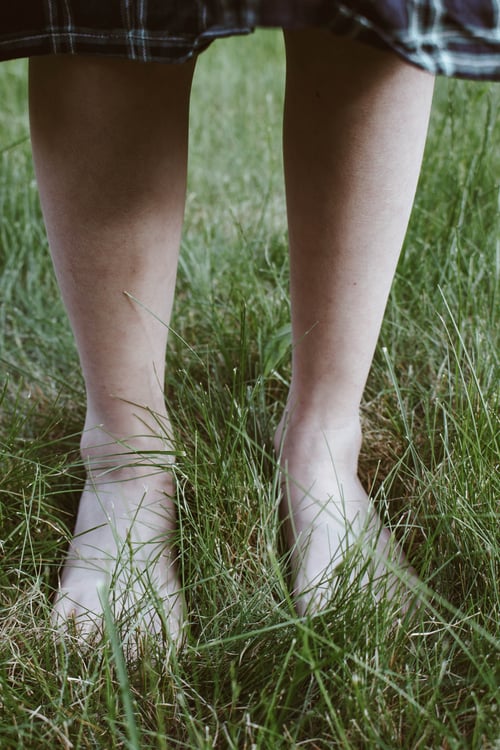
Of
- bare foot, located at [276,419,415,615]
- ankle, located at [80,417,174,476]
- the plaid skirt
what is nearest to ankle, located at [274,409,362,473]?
bare foot, located at [276,419,415,615]

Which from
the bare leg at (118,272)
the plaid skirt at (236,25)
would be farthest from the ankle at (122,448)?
the plaid skirt at (236,25)

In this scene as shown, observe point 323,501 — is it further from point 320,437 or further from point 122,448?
point 122,448

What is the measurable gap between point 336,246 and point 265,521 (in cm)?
32

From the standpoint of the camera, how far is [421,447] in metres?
0.97

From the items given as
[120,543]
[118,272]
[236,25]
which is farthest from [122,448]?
[236,25]

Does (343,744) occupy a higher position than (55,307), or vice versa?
(55,307)

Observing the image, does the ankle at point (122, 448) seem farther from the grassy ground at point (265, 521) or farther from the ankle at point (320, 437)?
the ankle at point (320, 437)

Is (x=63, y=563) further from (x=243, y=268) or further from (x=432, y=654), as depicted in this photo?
(x=243, y=268)

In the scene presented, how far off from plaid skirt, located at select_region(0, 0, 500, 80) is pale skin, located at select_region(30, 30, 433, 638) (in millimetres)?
42

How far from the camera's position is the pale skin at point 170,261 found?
71 centimetres

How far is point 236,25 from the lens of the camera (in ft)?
1.91

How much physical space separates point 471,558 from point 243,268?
27.7 inches

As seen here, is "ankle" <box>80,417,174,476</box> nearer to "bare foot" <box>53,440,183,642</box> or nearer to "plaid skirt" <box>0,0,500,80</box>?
"bare foot" <box>53,440,183,642</box>

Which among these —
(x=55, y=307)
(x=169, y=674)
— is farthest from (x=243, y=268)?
(x=169, y=674)
